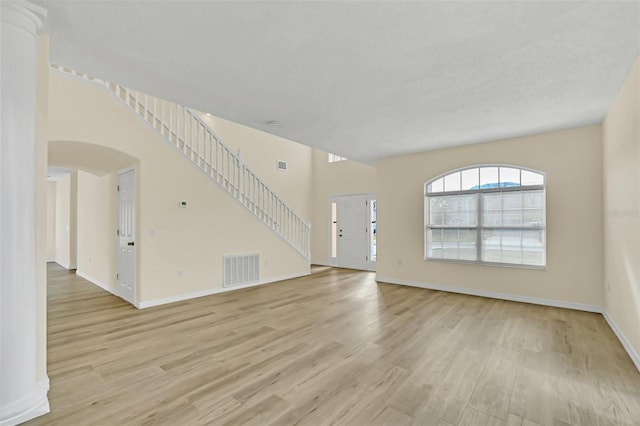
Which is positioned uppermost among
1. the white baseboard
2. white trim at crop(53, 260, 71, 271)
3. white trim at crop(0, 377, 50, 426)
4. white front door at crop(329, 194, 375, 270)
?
white front door at crop(329, 194, 375, 270)

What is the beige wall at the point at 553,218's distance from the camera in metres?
4.29

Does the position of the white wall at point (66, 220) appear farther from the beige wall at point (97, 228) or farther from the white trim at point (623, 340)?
the white trim at point (623, 340)

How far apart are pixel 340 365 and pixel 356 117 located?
114 inches

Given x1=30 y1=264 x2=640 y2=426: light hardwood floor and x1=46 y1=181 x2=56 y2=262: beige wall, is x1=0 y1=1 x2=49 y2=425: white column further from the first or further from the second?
x1=46 y1=181 x2=56 y2=262: beige wall

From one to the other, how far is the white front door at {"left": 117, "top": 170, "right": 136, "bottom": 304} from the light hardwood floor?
45cm

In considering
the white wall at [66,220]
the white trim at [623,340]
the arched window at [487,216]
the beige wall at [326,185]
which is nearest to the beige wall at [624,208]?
the white trim at [623,340]

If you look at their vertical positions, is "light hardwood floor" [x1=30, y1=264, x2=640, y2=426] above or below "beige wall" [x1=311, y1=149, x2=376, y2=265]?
below

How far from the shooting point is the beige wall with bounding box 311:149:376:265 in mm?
8195

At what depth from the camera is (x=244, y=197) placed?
6191 millimetres

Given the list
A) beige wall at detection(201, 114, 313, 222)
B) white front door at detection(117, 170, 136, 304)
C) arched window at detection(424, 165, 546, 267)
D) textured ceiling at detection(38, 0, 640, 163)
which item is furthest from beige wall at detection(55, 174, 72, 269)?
arched window at detection(424, 165, 546, 267)

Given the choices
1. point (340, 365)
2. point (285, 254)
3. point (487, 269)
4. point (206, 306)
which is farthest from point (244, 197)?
point (487, 269)

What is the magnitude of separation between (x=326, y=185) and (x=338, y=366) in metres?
6.62

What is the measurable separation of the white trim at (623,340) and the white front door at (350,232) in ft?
Result: 15.1

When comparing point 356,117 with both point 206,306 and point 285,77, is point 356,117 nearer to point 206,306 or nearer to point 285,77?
point 285,77
